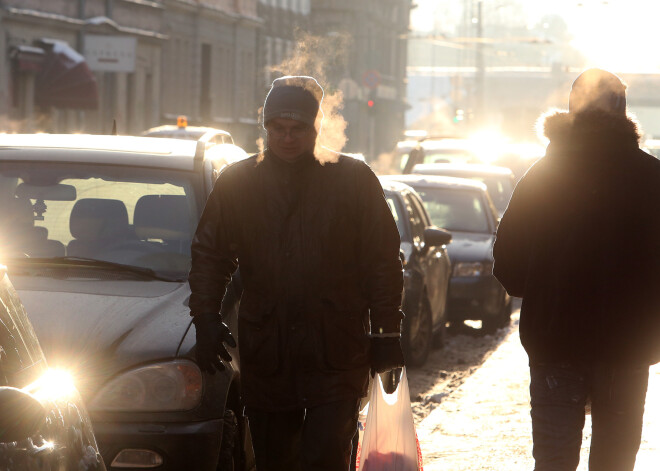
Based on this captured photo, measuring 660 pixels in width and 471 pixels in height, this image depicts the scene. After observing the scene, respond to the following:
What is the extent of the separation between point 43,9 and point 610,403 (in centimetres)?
3356

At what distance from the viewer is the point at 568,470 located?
5188 mm

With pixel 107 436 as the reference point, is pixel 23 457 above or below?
above

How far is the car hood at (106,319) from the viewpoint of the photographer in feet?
19.5

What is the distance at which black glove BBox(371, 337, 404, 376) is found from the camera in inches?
217

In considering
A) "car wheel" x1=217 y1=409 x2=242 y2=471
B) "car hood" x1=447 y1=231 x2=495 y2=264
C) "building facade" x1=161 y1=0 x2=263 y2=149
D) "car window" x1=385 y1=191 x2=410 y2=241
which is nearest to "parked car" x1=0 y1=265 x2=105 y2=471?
"car wheel" x1=217 y1=409 x2=242 y2=471

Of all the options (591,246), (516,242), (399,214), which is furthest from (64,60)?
(591,246)

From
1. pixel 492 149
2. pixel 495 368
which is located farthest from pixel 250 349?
pixel 492 149

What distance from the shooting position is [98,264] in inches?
270

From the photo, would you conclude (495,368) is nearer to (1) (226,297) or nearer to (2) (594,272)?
(1) (226,297)

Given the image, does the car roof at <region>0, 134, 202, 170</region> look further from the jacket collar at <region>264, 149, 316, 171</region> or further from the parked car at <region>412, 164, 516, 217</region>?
the parked car at <region>412, 164, 516, 217</region>

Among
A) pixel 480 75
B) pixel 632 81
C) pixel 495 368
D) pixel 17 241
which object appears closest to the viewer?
pixel 17 241

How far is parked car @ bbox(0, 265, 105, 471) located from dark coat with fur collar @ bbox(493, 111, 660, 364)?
186 centimetres

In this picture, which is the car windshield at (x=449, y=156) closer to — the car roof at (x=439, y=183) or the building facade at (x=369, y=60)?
the car roof at (x=439, y=183)

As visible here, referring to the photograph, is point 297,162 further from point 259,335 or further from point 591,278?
point 591,278
